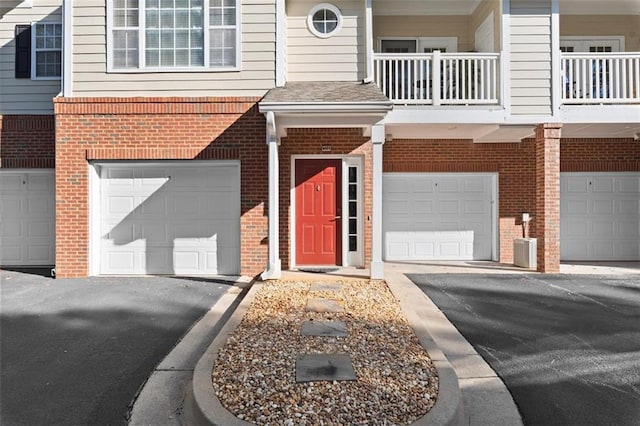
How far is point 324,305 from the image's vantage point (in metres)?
5.54

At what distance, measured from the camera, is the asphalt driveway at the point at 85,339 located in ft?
10.4

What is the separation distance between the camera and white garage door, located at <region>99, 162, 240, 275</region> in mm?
8211

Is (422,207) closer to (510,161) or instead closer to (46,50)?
(510,161)

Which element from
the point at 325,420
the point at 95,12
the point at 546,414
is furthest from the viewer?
the point at 95,12

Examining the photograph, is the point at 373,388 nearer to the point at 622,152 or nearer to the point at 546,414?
the point at 546,414

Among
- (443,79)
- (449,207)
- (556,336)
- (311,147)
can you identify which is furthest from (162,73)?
(556,336)

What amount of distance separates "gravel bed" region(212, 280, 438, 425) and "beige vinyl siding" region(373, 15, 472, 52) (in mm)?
7147

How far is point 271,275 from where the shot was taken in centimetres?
740

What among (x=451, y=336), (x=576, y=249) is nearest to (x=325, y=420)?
(x=451, y=336)

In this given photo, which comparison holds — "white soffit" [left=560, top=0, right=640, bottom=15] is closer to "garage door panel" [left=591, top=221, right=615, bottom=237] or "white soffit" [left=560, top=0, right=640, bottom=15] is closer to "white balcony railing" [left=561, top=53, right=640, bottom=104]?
"white balcony railing" [left=561, top=53, right=640, bottom=104]

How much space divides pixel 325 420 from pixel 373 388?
1.84ft

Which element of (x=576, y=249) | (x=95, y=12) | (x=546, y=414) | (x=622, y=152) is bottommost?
(x=546, y=414)

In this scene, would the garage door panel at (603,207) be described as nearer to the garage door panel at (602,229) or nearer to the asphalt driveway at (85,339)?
the garage door panel at (602,229)

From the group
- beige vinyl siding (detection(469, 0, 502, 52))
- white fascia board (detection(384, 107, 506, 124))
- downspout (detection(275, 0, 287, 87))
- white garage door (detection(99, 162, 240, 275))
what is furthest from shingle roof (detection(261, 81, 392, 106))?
beige vinyl siding (detection(469, 0, 502, 52))
